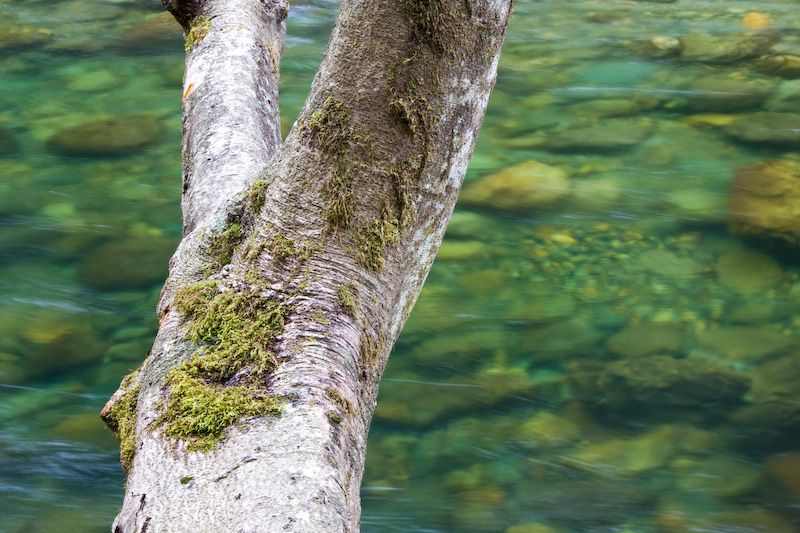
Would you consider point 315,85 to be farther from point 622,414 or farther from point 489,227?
point 489,227

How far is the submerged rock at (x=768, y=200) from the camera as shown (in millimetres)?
5426

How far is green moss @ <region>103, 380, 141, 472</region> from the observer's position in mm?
1426

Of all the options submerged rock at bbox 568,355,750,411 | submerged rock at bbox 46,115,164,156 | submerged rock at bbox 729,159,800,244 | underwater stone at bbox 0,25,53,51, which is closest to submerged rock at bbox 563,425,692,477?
submerged rock at bbox 568,355,750,411

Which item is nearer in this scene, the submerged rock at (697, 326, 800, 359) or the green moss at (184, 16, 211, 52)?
the green moss at (184, 16, 211, 52)

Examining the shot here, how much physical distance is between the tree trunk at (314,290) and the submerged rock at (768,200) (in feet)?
14.7

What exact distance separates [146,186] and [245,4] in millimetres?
3536

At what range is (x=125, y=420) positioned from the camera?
1.53 m

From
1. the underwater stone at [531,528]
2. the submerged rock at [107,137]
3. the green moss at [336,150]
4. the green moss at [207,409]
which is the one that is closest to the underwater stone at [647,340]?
the underwater stone at [531,528]

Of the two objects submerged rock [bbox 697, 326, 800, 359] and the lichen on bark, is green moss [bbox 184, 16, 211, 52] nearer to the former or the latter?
the lichen on bark

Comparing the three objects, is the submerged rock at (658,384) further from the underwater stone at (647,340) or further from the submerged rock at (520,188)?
the submerged rock at (520,188)

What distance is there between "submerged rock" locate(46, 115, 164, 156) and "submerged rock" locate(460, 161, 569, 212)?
2.90 metres

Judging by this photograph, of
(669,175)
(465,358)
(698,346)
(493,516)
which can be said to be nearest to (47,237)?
(465,358)

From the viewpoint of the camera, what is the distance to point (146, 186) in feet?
19.9

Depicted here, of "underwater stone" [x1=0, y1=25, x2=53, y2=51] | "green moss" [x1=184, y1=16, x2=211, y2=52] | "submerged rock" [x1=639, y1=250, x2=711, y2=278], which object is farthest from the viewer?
"underwater stone" [x1=0, y1=25, x2=53, y2=51]
